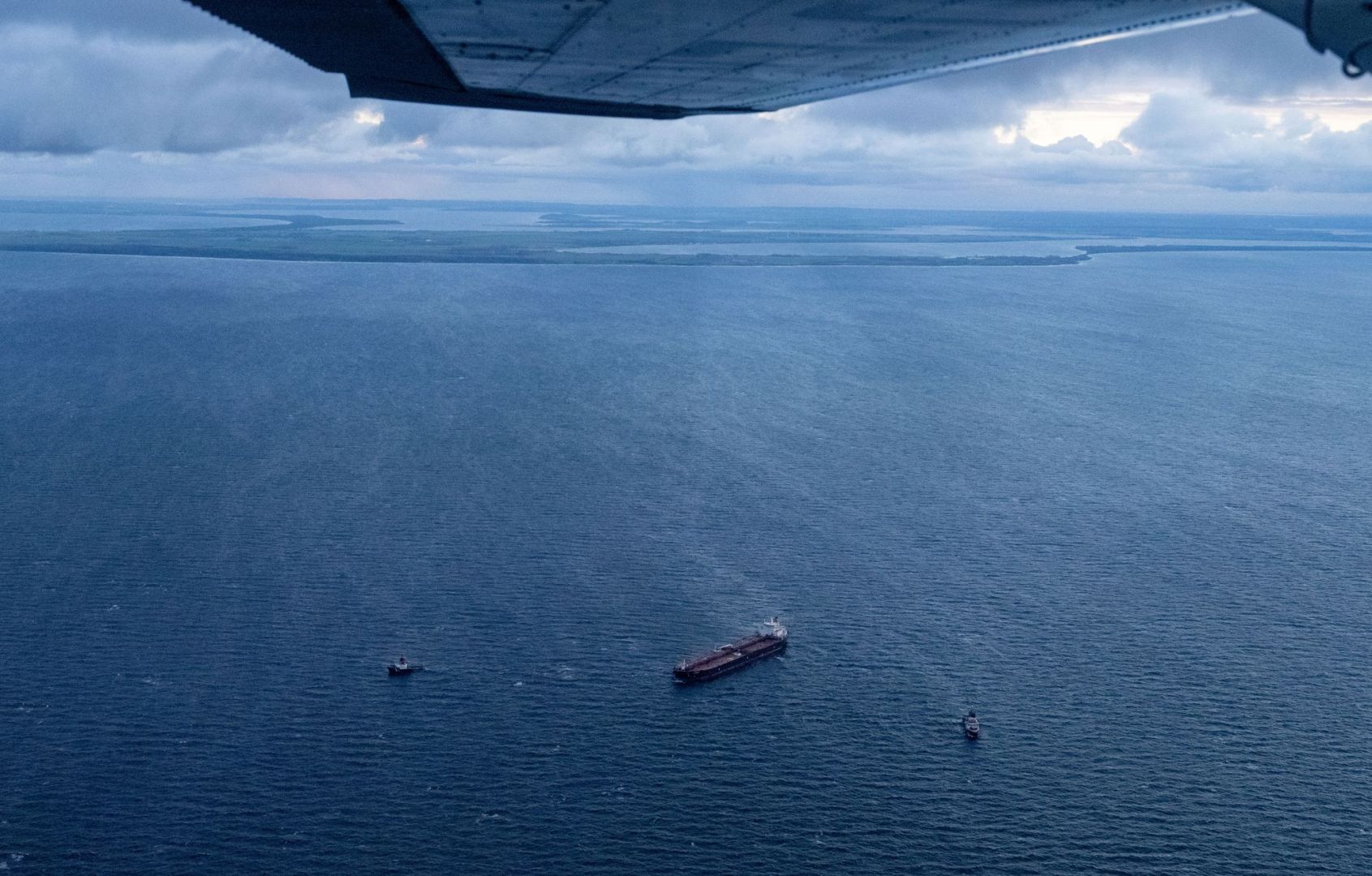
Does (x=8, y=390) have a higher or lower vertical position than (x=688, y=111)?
lower

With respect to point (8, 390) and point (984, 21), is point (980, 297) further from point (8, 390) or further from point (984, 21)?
point (984, 21)

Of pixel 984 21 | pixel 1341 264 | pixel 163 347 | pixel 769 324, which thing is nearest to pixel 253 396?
pixel 163 347

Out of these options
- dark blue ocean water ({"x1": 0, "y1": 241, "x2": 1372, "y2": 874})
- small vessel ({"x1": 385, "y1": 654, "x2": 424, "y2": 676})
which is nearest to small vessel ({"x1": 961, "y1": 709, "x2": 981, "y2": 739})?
dark blue ocean water ({"x1": 0, "y1": 241, "x2": 1372, "y2": 874})

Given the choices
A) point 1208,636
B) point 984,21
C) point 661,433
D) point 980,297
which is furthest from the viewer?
point 980,297

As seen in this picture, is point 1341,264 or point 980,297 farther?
point 1341,264

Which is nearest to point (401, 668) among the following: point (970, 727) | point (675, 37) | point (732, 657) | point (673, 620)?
point (673, 620)

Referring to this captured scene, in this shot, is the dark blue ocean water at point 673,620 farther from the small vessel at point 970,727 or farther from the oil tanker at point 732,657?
the oil tanker at point 732,657

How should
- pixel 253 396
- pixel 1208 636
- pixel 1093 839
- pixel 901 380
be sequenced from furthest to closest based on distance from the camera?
1. pixel 901 380
2. pixel 253 396
3. pixel 1208 636
4. pixel 1093 839

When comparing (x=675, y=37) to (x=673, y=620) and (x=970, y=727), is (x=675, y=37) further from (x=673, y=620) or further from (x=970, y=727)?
(x=673, y=620)
